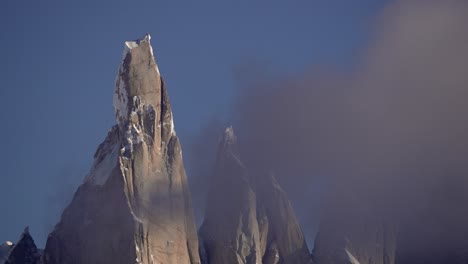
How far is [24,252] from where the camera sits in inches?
4183

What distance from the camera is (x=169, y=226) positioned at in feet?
340

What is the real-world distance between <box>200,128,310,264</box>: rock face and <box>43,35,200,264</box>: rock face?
2.64 m

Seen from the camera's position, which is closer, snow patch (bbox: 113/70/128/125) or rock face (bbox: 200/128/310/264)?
snow patch (bbox: 113/70/128/125)

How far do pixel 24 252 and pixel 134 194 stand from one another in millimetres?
8200

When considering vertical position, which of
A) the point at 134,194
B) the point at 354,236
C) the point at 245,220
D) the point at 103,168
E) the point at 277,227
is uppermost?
the point at 103,168

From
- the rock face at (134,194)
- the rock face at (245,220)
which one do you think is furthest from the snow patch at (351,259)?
the rock face at (134,194)

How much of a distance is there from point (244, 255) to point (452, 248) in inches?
631

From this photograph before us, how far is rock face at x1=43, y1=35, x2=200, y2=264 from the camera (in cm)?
10231

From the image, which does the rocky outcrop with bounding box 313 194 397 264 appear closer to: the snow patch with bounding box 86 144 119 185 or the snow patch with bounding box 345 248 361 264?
the snow patch with bounding box 345 248 361 264

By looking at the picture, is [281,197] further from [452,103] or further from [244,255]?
[452,103]

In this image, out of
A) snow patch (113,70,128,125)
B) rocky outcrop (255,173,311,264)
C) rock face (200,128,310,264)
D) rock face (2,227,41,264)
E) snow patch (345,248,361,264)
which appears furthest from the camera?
snow patch (345,248,361,264)

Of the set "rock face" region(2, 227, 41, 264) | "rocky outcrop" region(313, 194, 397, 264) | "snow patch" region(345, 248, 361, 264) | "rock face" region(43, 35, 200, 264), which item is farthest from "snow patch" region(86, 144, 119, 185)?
"snow patch" region(345, 248, 361, 264)

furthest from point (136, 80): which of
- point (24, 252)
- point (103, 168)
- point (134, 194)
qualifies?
point (24, 252)

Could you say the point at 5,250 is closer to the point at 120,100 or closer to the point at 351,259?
the point at 120,100
